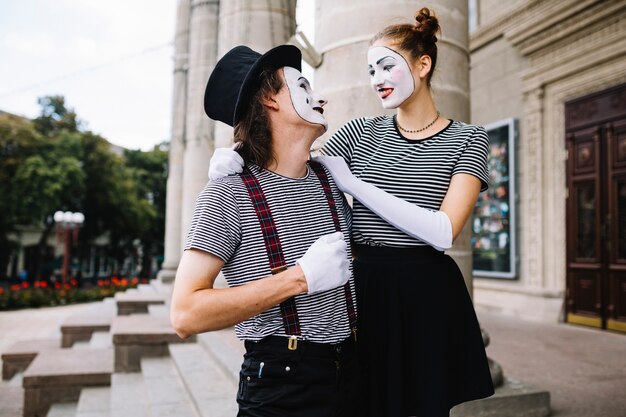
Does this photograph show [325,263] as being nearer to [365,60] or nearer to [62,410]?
[365,60]

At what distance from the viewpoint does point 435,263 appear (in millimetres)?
1816

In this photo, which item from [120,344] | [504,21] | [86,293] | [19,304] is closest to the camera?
[120,344]

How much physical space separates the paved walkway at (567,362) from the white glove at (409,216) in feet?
8.75

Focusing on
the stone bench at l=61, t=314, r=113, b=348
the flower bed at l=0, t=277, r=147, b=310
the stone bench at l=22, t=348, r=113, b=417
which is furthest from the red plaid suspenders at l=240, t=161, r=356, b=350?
the flower bed at l=0, t=277, r=147, b=310

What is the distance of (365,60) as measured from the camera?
337cm

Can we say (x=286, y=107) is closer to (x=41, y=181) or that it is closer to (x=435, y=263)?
(x=435, y=263)

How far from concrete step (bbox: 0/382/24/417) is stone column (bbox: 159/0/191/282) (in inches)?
287

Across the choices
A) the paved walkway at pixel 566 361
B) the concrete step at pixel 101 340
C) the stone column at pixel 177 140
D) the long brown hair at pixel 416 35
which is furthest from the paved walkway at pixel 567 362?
the stone column at pixel 177 140

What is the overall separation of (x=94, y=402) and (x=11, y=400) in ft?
6.53

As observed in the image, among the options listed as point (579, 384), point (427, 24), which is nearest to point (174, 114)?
point (579, 384)

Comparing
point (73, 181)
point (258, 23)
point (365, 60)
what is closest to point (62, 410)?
point (365, 60)

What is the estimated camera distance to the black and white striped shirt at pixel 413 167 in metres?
1.78

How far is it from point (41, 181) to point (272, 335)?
2589cm

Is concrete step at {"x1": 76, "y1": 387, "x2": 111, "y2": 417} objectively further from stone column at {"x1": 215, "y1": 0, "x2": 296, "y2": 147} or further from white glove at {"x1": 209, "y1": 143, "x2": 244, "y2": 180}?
stone column at {"x1": 215, "y1": 0, "x2": 296, "y2": 147}
